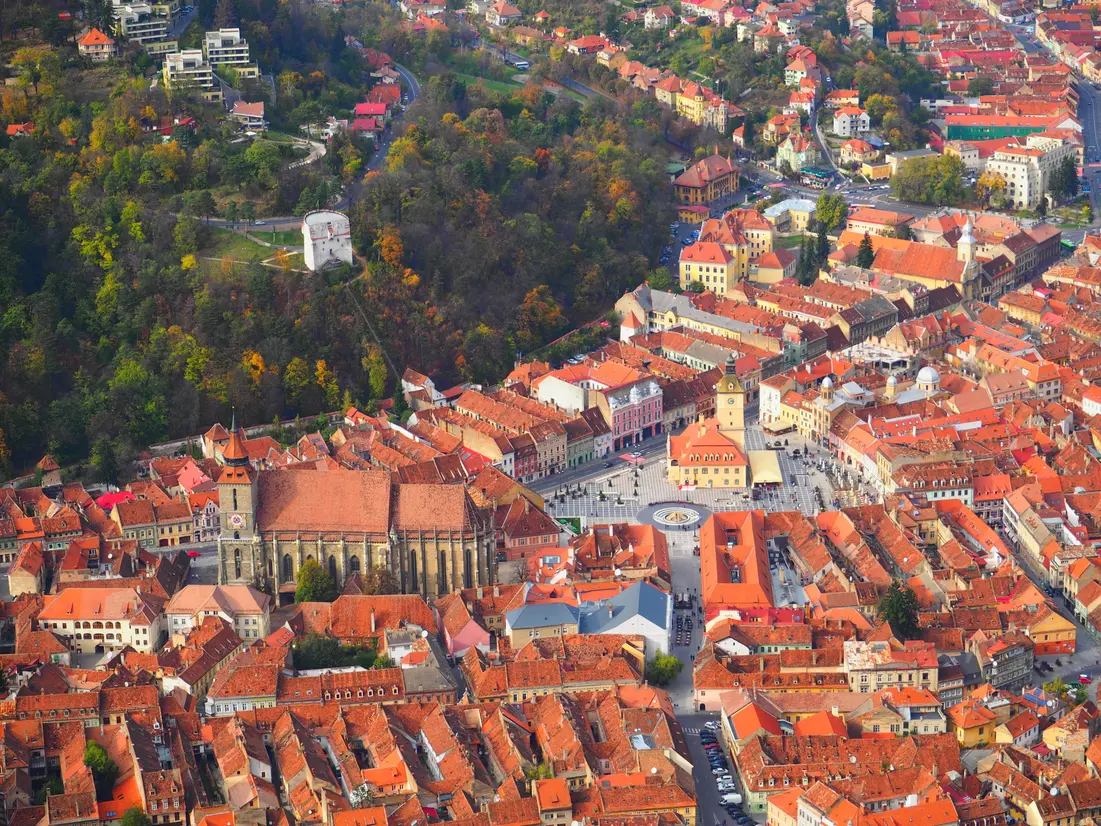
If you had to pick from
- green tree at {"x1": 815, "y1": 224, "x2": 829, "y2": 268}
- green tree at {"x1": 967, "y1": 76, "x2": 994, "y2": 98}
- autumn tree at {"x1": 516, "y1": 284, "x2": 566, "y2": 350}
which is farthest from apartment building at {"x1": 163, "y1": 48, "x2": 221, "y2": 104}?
green tree at {"x1": 967, "y1": 76, "x2": 994, "y2": 98}

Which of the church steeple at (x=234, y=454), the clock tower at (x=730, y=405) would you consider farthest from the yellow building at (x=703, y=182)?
the church steeple at (x=234, y=454)

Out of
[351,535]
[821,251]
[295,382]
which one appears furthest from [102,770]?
[821,251]

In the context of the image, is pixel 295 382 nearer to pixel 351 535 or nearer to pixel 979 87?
pixel 351 535

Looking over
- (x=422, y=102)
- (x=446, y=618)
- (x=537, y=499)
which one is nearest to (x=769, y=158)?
(x=422, y=102)

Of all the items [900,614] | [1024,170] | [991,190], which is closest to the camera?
[900,614]

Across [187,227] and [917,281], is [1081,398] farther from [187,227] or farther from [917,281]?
[187,227]

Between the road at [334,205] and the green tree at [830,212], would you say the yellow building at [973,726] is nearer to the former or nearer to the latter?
the road at [334,205]
